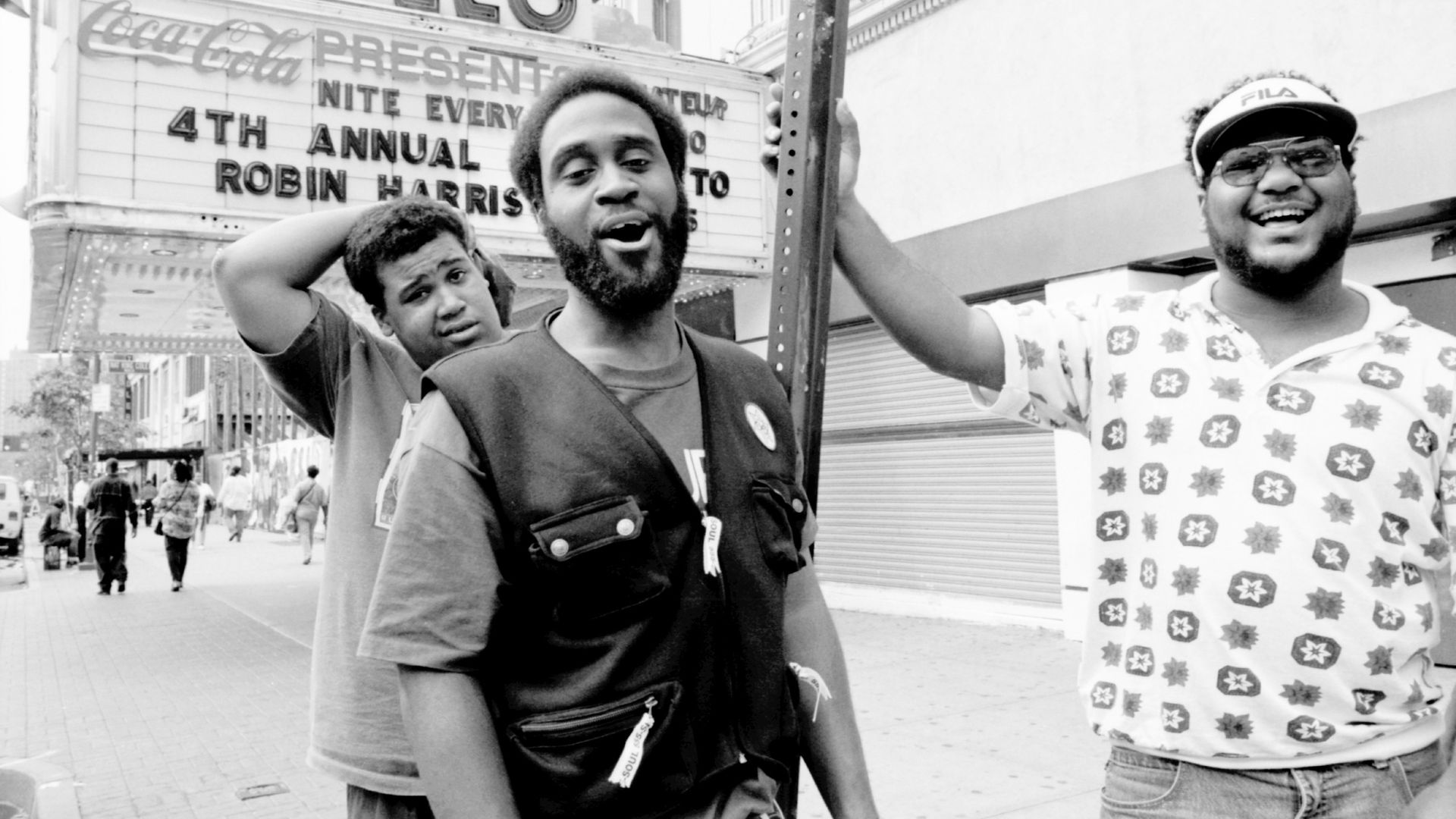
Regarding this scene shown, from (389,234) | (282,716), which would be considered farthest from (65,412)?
(389,234)

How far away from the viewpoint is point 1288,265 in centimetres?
190

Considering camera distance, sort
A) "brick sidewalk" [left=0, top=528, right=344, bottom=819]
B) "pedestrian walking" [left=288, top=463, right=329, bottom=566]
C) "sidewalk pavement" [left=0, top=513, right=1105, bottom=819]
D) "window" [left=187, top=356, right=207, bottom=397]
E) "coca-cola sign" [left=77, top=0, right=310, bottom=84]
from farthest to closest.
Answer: "window" [left=187, top=356, right=207, bottom=397], "pedestrian walking" [left=288, top=463, right=329, bottom=566], "coca-cola sign" [left=77, top=0, right=310, bottom=84], "brick sidewalk" [left=0, top=528, right=344, bottom=819], "sidewalk pavement" [left=0, top=513, right=1105, bottom=819]

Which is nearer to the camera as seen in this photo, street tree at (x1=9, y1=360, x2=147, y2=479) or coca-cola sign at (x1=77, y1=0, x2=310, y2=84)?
coca-cola sign at (x1=77, y1=0, x2=310, y2=84)

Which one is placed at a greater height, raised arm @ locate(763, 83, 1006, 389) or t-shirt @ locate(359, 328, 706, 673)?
raised arm @ locate(763, 83, 1006, 389)

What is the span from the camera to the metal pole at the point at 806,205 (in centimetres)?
185

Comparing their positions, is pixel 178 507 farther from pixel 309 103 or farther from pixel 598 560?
pixel 598 560

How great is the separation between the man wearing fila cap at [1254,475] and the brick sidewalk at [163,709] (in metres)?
4.19

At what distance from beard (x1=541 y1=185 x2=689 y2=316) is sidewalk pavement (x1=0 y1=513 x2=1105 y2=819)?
730mm

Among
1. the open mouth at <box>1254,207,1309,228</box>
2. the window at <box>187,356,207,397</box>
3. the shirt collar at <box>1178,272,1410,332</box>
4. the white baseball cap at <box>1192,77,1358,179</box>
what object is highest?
the window at <box>187,356,207,397</box>

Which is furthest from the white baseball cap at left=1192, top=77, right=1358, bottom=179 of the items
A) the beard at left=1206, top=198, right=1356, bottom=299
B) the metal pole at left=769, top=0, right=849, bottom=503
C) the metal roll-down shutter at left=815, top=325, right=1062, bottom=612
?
the metal roll-down shutter at left=815, top=325, right=1062, bottom=612

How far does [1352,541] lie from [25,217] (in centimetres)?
853

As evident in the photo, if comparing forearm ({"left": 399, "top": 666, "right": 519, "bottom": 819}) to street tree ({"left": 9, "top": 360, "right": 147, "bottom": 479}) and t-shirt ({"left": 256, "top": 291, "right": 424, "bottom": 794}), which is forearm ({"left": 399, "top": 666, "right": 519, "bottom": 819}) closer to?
t-shirt ({"left": 256, "top": 291, "right": 424, "bottom": 794})

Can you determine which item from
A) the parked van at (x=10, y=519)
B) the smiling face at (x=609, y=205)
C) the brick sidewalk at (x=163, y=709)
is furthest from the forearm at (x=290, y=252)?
the parked van at (x=10, y=519)

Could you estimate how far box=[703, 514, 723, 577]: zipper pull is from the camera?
1573 mm
